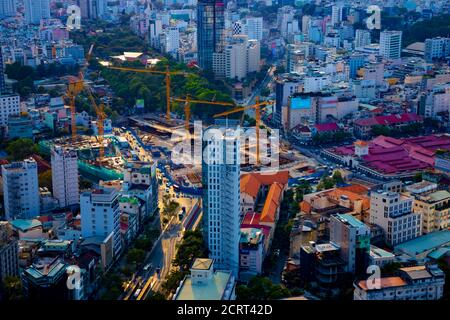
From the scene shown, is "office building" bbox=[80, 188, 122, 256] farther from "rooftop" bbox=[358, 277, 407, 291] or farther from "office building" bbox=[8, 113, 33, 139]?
"office building" bbox=[8, 113, 33, 139]

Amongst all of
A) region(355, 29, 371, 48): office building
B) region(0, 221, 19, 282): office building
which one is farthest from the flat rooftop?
region(355, 29, 371, 48): office building

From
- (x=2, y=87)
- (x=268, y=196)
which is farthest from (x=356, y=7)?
(x=268, y=196)

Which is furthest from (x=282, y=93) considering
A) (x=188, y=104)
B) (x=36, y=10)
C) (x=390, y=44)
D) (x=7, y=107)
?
(x=36, y=10)

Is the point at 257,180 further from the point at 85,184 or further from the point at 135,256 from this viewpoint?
the point at 135,256

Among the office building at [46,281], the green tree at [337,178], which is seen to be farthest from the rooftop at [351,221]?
the office building at [46,281]

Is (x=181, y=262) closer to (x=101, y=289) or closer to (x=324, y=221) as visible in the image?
(x=101, y=289)

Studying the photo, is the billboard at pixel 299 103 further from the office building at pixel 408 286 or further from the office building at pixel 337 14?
the office building at pixel 337 14
